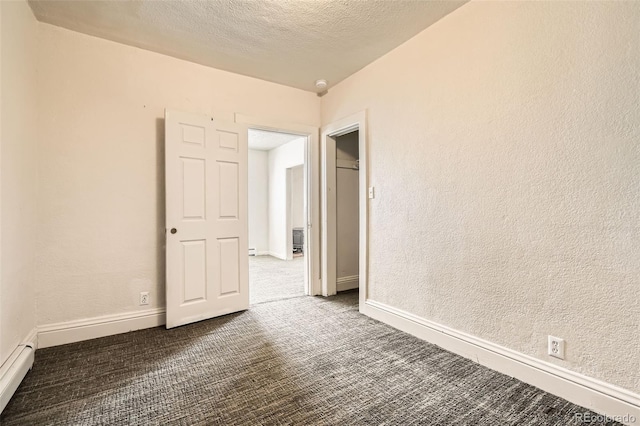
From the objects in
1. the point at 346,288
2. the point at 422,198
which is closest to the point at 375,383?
the point at 422,198

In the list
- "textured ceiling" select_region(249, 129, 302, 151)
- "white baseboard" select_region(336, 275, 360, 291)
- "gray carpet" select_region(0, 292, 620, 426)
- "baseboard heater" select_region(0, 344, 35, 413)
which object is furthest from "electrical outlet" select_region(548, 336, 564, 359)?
"textured ceiling" select_region(249, 129, 302, 151)

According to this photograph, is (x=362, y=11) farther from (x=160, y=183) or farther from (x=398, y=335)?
(x=398, y=335)

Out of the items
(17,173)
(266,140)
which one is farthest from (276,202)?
(17,173)

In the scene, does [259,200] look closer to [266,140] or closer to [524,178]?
[266,140]

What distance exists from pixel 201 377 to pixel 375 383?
1.07 meters

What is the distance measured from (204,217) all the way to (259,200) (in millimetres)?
4240

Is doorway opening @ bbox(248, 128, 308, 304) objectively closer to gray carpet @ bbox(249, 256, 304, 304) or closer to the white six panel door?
gray carpet @ bbox(249, 256, 304, 304)

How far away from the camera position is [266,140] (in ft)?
19.6

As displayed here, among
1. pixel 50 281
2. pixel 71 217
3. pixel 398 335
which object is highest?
pixel 71 217

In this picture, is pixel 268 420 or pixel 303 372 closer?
pixel 268 420

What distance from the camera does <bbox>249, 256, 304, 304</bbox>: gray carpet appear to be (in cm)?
363

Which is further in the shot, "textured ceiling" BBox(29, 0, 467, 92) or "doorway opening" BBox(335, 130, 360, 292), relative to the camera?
"doorway opening" BBox(335, 130, 360, 292)

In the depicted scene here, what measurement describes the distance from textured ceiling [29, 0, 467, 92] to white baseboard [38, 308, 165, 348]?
234 cm

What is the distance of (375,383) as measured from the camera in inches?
69.7
